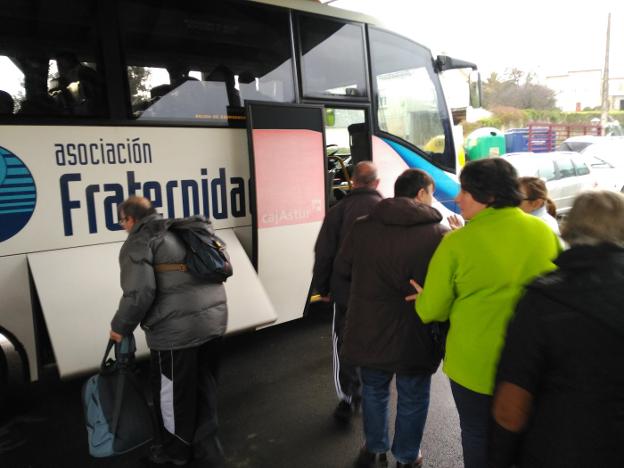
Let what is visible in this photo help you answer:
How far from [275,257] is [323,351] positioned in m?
1.06

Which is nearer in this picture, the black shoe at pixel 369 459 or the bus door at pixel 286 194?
the black shoe at pixel 369 459

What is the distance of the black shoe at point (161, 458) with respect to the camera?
3.04m

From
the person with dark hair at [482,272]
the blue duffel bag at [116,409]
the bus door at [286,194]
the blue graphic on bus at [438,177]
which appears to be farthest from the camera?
the blue graphic on bus at [438,177]

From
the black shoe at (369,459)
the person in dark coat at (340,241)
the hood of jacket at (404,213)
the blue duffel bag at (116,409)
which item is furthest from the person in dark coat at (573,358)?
the blue duffel bag at (116,409)

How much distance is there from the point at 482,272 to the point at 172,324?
1.69 meters

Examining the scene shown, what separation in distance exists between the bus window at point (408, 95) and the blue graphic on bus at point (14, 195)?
3.43 metres

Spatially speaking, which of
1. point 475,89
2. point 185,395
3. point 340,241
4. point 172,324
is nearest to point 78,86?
point 172,324

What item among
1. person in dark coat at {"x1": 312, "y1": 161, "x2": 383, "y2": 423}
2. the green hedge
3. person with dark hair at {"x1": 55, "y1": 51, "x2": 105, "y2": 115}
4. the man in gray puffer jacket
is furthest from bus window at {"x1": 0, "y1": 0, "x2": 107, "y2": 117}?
the green hedge

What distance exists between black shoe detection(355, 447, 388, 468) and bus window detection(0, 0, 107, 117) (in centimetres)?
300

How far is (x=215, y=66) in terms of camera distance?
423 cm

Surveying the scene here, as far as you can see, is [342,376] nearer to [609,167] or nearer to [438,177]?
[438,177]

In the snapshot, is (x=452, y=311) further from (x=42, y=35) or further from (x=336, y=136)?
(x=336, y=136)

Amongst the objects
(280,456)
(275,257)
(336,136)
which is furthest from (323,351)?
(336,136)

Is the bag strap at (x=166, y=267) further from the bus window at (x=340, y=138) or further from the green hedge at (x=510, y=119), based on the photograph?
the green hedge at (x=510, y=119)
